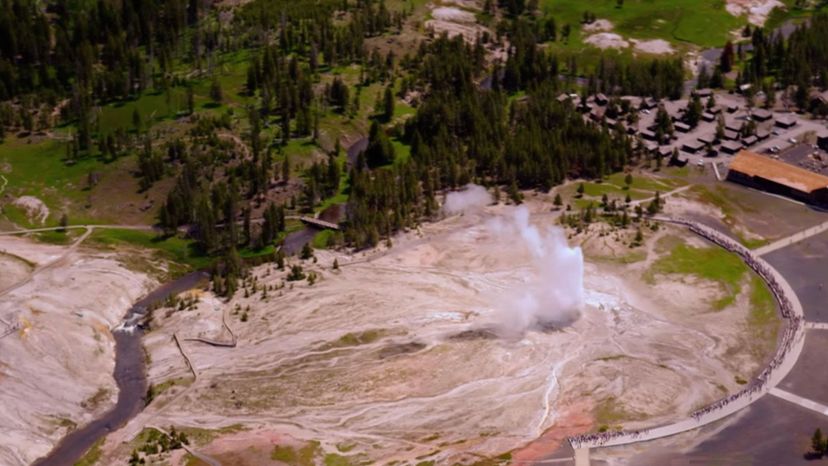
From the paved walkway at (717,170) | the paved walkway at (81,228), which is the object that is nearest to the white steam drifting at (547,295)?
the paved walkway at (717,170)

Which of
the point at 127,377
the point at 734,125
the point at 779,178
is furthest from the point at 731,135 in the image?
the point at 127,377

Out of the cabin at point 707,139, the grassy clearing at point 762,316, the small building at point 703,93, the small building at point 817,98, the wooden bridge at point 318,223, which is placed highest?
the small building at point 817,98

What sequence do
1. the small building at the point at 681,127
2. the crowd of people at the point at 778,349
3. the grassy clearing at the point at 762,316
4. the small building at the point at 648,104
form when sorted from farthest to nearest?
the small building at the point at 648,104 → the small building at the point at 681,127 → the grassy clearing at the point at 762,316 → the crowd of people at the point at 778,349

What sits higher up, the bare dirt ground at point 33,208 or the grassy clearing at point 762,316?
the bare dirt ground at point 33,208

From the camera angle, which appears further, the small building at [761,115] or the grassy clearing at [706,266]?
the small building at [761,115]

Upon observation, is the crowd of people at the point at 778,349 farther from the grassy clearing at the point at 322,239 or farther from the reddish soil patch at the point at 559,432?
the grassy clearing at the point at 322,239

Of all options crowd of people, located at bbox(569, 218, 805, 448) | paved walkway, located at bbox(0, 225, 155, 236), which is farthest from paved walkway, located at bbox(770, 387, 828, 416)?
paved walkway, located at bbox(0, 225, 155, 236)

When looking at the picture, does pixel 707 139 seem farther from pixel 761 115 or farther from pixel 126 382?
pixel 126 382
